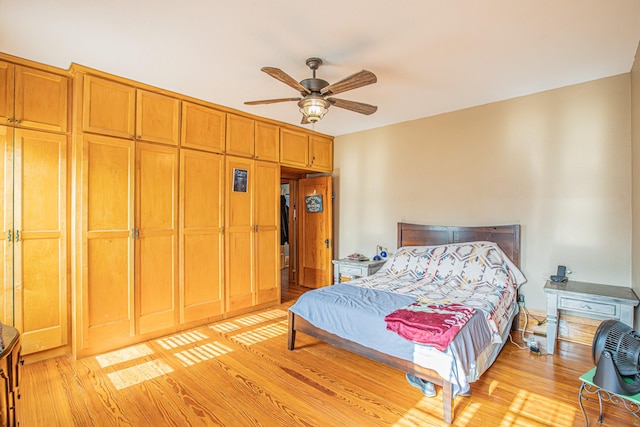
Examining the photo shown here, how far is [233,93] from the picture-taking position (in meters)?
3.54

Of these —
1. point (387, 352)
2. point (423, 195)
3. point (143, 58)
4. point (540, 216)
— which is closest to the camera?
point (387, 352)

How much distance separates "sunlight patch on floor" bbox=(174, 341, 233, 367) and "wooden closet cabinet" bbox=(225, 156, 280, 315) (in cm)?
83

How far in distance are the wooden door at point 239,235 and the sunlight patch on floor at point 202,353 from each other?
2.74ft

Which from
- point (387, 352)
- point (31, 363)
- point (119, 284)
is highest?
point (119, 284)

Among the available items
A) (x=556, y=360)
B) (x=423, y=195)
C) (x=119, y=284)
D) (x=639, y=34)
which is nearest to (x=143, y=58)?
→ (x=119, y=284)

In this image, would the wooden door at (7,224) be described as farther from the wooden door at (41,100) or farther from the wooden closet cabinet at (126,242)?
the wooden closet cabinet at (126,242)

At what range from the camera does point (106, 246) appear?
305cm

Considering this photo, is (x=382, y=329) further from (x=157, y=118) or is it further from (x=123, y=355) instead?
(x=157, y=118)

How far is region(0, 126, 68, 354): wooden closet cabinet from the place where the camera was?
8.84 ft

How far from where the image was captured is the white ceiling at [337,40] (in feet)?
6.89

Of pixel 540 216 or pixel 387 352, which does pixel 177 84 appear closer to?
pixel 387 352

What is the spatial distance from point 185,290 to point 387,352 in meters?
2.41

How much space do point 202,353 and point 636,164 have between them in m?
4.31

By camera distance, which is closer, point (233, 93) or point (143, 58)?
point (143, 58)
